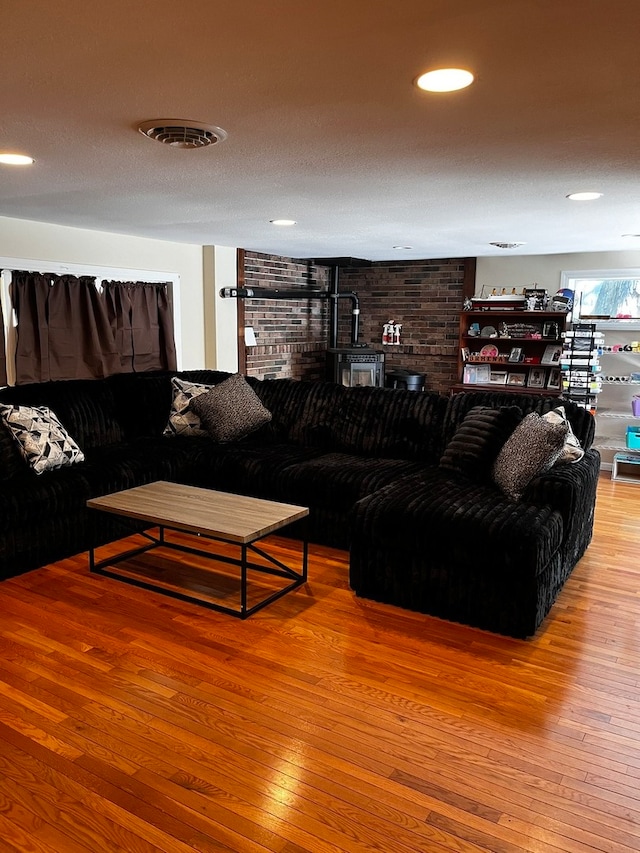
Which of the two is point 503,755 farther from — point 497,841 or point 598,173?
point 598,173

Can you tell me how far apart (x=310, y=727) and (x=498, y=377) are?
5.12m

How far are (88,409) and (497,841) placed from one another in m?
3.70

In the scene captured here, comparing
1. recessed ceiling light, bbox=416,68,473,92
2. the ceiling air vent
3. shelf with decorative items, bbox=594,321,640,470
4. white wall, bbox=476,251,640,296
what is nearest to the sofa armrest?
recessed ceiling light, bbox=416,68,473,92

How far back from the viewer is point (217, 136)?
2.30 m

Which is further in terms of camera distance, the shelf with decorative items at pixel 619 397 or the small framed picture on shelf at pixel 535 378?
the small framed picture on shelf at pixel 535 378

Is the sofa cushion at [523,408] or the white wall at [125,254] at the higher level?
the white wall at [125,254]

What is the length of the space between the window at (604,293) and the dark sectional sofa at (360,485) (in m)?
2.86

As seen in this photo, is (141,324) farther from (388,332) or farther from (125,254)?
(388,332)

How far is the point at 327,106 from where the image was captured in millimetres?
1974

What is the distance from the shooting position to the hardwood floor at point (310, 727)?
175cm

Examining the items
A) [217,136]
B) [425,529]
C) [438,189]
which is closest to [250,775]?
[425,529]

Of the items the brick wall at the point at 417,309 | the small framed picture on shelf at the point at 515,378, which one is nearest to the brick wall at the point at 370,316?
the brick wall at the point at 417,309

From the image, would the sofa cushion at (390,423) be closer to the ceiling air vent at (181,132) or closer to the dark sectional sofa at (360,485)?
the dark sectional sofa at (360,485)

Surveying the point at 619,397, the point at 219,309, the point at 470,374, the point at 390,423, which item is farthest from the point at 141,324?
the point at 619,397
